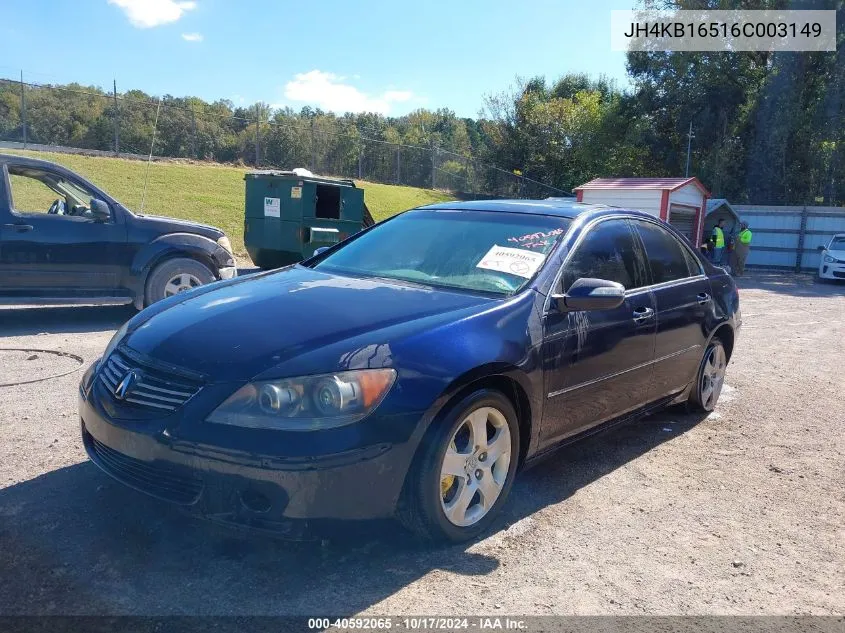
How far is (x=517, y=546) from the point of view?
3.25 metres

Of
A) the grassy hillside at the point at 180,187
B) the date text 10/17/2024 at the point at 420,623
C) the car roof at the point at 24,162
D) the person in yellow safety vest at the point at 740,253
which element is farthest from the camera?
the person in yellow safety vest at the point at 740,253

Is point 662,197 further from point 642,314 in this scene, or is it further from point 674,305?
point 642,314

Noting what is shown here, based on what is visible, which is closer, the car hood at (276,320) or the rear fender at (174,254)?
the car hood at (276,320)

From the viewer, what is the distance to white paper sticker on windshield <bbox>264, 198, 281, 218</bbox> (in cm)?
1234

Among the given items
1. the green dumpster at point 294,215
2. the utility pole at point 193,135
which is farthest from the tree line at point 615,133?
the green dumpster at point 294,215

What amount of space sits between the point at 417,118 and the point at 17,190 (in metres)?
80.5

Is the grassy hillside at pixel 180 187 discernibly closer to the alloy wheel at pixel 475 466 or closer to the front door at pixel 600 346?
the front door at pixel 600 346

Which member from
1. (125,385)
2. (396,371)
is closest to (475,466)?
(396,371)

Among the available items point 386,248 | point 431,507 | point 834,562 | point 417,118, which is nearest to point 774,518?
point 834,562

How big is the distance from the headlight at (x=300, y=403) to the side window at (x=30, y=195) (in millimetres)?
5800

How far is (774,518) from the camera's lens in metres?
3.74

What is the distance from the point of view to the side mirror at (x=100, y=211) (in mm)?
7621

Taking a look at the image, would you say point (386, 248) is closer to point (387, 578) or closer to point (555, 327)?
point (555, 327)

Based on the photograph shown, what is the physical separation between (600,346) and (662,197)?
54.4 feet
